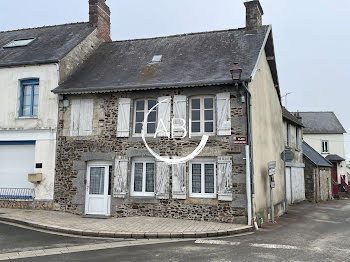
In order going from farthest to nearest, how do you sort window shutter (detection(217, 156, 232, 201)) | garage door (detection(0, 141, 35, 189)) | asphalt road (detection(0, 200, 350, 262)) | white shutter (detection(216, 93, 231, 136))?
garage door (detection(0, 141, 35, 189)), white shutter (detection(216, 93, 231, 136)), window shutter (detection(217, 156, 232, 201)), asphalt road (detection(0, 200, 350, 262))

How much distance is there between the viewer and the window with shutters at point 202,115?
10.9m

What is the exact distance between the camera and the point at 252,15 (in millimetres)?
13141

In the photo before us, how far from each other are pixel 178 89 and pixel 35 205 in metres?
6.44

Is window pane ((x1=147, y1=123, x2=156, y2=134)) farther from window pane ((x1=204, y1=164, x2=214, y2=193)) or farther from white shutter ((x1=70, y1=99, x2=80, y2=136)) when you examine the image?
white shutter ((x1=70, y1=99, x2=80, y2=136))

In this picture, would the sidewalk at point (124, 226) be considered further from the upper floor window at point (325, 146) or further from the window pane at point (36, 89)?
the upper floor window at point (325, 146)

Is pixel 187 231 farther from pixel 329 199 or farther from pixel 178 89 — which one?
pixel 329 199

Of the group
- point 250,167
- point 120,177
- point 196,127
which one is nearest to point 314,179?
point 250,167

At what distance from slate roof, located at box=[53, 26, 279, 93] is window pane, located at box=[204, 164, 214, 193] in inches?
104

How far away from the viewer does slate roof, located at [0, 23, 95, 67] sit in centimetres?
1292

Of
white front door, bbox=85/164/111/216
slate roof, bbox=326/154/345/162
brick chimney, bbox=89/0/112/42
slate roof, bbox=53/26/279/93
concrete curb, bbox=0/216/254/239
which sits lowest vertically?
concrete curb, bbox=0/216/254/239

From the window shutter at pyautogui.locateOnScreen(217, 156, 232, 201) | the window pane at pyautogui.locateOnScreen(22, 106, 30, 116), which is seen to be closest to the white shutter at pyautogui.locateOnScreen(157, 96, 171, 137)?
the window shutter at pyautogui.locateOnScreen(217, 156, 232, 201)

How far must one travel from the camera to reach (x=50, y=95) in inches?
487

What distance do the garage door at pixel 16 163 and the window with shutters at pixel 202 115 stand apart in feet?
19.6

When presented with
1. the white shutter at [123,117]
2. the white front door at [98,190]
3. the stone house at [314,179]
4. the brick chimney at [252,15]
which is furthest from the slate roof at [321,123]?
the white front door at [98,190]
